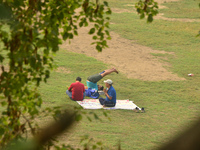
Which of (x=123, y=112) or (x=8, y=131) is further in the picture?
(x=123, y=112)

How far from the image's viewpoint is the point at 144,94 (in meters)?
13.8

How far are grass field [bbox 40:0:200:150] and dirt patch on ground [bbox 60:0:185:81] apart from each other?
0.60 m

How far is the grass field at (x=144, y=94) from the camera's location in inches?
394

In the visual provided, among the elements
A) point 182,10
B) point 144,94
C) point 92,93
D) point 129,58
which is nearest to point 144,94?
point 144,94

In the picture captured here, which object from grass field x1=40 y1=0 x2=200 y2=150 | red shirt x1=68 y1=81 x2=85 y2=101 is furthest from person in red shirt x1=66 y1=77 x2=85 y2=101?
grass field x1=40 y1=0 x2=200 y2=150

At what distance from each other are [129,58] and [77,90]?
695 centimetres

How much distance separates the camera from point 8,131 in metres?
3.10

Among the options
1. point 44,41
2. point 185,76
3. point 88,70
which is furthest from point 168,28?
point 44,41

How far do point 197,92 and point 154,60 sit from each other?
449 centimetres

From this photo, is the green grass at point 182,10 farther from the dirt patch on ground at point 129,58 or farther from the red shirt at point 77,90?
the red shirt at point 77,90

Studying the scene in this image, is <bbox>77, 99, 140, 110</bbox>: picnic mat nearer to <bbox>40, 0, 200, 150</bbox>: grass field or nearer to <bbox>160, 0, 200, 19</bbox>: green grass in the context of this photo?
<bbox>40, 0, 200, 150</bbox>: grass field

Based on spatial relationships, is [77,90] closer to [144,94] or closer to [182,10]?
[144,94]

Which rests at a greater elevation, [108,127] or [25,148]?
[25,148]

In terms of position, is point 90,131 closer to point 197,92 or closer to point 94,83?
point 94,83
